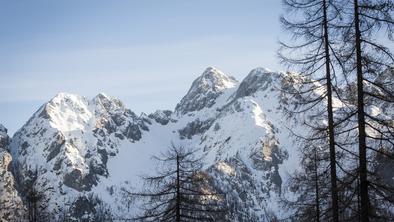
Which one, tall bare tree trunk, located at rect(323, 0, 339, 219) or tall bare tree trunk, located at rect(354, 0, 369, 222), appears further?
tall bare tree trunk, located at rect(323, 0, 339, 219)

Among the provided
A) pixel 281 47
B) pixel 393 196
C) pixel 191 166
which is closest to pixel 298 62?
pixel 281 47

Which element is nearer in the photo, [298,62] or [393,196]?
[393,196]

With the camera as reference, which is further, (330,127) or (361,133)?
(330,127)

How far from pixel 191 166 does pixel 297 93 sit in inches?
302

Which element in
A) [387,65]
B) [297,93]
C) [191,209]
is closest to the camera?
[387,65]

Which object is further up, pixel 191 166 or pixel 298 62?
pixel 298 62

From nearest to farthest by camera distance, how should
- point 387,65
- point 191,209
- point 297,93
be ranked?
point 387,65
point 297,93
point 191,209

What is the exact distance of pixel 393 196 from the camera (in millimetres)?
20172

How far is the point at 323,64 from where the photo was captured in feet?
73.8

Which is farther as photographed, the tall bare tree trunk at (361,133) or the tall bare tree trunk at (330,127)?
the tall bare tree trunk at (330,127)

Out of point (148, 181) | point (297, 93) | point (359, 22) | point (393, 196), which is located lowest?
point (393, 196)

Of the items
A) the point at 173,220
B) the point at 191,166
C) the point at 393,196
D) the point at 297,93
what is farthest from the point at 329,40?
the point at 173,220

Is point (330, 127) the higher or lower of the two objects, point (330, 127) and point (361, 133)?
the higher

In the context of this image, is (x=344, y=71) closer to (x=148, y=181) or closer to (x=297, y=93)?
(x=297, y=93)
